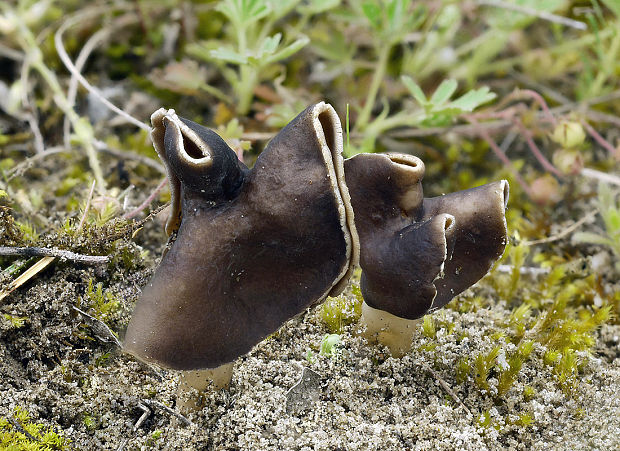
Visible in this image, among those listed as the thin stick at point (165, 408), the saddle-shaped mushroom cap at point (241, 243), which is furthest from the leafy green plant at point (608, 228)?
the thin stick at point (165, 408)

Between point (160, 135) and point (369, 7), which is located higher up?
point (160, 135)

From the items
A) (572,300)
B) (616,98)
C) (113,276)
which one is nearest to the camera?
(113,276)

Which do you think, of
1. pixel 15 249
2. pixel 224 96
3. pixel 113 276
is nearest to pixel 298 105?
pixel 224 96

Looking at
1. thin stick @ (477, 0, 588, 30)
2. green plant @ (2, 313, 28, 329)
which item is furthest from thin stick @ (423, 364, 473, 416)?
thin stick @ (477, 0, 588, 30)

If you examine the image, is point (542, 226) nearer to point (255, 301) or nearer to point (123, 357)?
point (255, 301)

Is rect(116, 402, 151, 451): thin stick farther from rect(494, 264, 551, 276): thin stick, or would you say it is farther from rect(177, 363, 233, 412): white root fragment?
rect(494, 264, 551, 276): thin stick

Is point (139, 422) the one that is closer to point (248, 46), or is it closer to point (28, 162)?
point (28, 162)
